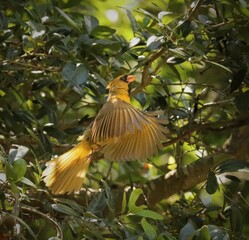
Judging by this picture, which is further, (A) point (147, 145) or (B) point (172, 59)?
(B) point (172, 59)

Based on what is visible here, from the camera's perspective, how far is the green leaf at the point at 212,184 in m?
1.55

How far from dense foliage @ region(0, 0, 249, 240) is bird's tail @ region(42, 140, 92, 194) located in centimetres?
4

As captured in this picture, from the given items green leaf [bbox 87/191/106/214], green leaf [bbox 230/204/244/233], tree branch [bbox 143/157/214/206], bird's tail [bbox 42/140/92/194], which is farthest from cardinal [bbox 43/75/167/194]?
tree branch [bbox 143/157/214/206]

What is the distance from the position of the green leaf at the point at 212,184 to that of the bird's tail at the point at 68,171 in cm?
28

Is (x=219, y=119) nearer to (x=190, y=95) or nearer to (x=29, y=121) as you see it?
(x=190, y=95)

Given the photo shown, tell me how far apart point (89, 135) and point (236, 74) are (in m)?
0.36

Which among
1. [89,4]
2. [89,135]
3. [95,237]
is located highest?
[89,4]

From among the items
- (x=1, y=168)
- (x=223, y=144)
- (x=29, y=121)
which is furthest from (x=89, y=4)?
(x=1, y=168)

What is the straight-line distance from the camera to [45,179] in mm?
1537

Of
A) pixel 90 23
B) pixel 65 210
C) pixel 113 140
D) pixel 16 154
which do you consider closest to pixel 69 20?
pixel 90 23

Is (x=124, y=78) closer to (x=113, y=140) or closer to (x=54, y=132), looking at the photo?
(x=113, y=140)

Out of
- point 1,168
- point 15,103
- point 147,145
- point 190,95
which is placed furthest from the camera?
point 15,103

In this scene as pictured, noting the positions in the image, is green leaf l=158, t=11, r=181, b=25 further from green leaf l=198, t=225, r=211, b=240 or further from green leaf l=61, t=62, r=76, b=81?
green leaf l=198, t=225, r=211, b=240

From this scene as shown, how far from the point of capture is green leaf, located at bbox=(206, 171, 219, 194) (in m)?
1.55
